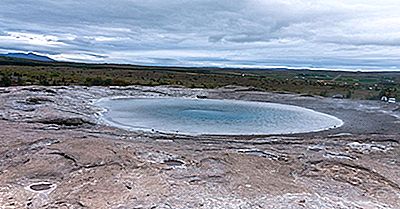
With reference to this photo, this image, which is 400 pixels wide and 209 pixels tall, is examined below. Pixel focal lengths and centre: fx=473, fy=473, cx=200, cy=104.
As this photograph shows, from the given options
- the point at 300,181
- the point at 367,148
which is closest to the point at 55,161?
the point at 300,181

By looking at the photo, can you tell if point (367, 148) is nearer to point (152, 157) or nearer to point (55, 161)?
point (152, 157)

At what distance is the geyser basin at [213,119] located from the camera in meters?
20.1

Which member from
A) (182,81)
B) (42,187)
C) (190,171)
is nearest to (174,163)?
(190,171)

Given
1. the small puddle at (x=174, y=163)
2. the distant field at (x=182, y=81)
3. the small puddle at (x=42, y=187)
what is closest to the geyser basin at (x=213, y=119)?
the small puddle at (x=174, y=163)

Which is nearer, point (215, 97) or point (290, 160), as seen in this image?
point (290, 160)

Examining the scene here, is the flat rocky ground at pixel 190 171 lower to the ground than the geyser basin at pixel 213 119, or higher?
higher

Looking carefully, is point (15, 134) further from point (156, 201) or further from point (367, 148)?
point (367, 148)

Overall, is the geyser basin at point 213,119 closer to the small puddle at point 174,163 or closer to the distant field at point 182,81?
the small puddle at point 174,163

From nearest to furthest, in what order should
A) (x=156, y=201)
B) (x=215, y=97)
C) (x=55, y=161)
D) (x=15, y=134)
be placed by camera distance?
(x=156, y=201), (x=55, y=161), (x=15, y=134), (x=215, y=97)

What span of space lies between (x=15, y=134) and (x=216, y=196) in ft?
26.1

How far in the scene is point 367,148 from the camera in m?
14.6

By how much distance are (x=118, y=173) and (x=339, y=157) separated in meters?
6.14

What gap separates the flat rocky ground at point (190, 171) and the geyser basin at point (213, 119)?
309 centimetres

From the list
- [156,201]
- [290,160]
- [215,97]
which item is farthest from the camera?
[215,97]
